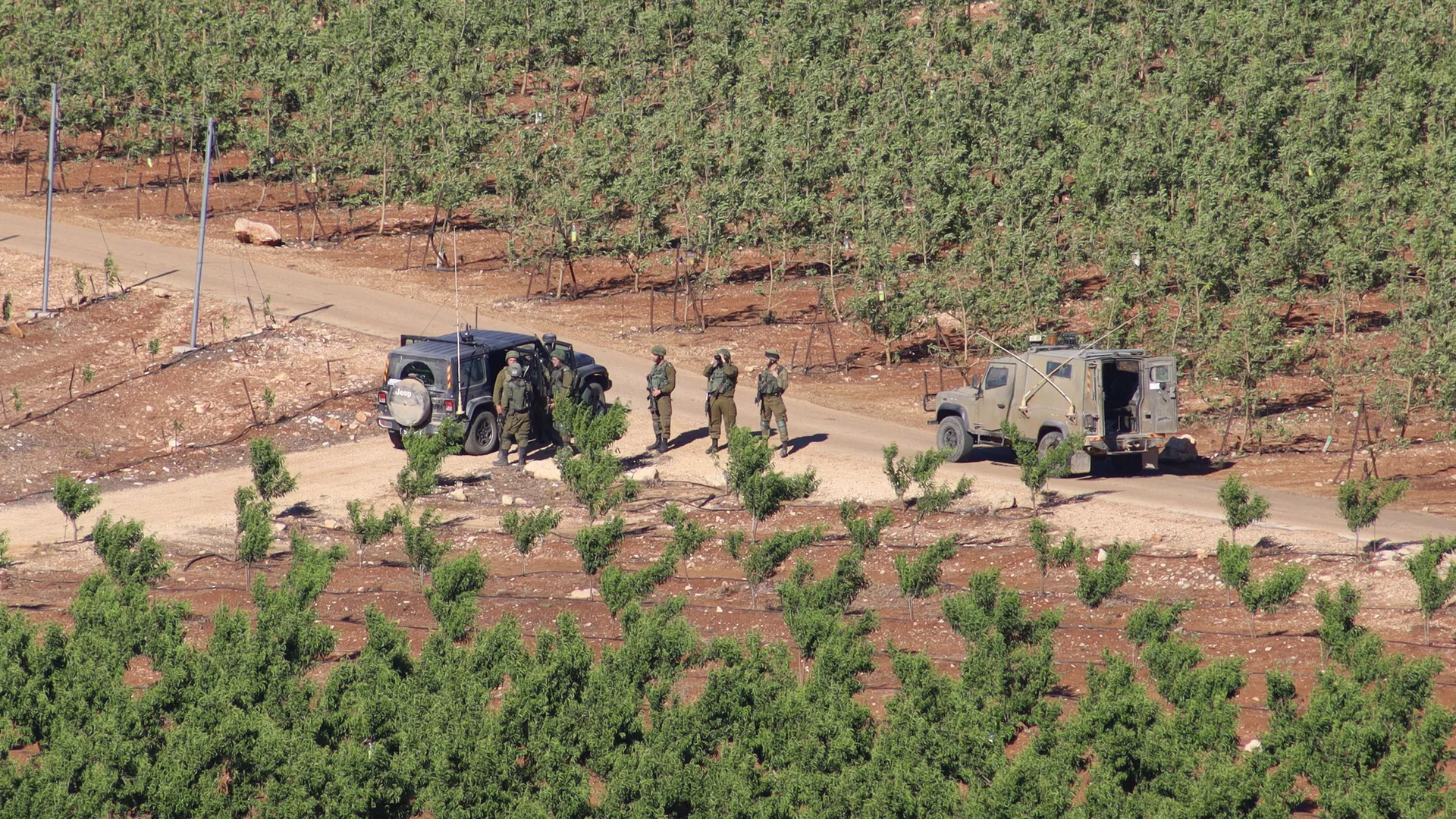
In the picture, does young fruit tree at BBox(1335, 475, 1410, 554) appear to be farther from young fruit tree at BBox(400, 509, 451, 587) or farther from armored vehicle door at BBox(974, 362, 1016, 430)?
young fruit tree at BBox(400, 509, 451, 587)

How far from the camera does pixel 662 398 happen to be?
23.6m

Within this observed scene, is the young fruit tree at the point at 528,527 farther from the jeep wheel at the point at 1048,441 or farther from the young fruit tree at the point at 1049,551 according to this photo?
the jeep wheel at the point at 1048,441

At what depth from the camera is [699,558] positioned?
757 inches

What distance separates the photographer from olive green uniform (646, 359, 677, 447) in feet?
75.9

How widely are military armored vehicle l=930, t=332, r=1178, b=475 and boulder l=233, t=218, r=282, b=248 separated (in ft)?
70.0

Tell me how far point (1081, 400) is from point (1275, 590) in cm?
643

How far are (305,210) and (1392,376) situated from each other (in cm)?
2787

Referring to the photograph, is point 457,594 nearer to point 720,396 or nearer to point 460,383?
point 460,383

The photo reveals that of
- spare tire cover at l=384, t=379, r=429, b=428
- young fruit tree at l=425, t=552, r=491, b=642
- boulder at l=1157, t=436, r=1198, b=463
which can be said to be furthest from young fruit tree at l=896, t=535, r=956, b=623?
spare tire cover at l=384, t=379, r=429, b=428

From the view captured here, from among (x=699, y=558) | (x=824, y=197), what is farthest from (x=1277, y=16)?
(x=699, y=558)

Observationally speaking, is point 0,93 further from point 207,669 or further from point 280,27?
point 207,669

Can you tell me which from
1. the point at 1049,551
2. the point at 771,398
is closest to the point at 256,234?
the point at 771,398

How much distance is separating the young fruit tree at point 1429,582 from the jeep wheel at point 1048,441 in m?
6.32

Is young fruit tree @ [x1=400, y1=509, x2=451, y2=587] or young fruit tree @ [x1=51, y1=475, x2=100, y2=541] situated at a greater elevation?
young fruit tree @ [x1=51, y1=475, x2=100, y2=541]
